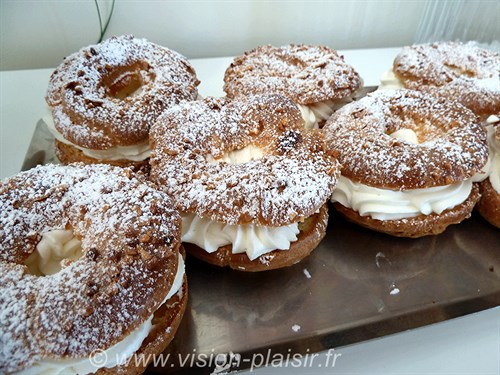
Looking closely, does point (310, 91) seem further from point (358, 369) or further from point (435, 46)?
point (358, 369)

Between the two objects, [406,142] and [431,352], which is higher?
[406,142]

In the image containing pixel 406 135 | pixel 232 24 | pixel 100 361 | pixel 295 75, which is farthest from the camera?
pixel 232 24

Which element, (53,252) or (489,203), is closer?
(53,252)

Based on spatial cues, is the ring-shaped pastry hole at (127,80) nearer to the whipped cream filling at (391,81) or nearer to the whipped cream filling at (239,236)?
the whipped cream filling at (239,236)

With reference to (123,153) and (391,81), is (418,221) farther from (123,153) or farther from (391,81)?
(123,153)

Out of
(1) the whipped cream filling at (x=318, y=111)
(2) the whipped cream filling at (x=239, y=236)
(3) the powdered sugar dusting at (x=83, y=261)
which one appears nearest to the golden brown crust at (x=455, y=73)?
(1) the whipped cream filling at (x=318, y=111)

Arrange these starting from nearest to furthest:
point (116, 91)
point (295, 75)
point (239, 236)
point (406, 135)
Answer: point (239, 236) → point (406, 135) → point (116, 91) → point (295, 75)

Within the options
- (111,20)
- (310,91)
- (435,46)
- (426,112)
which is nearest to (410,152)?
(426,112)

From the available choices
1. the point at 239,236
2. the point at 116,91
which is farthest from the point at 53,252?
the point at 116,91
